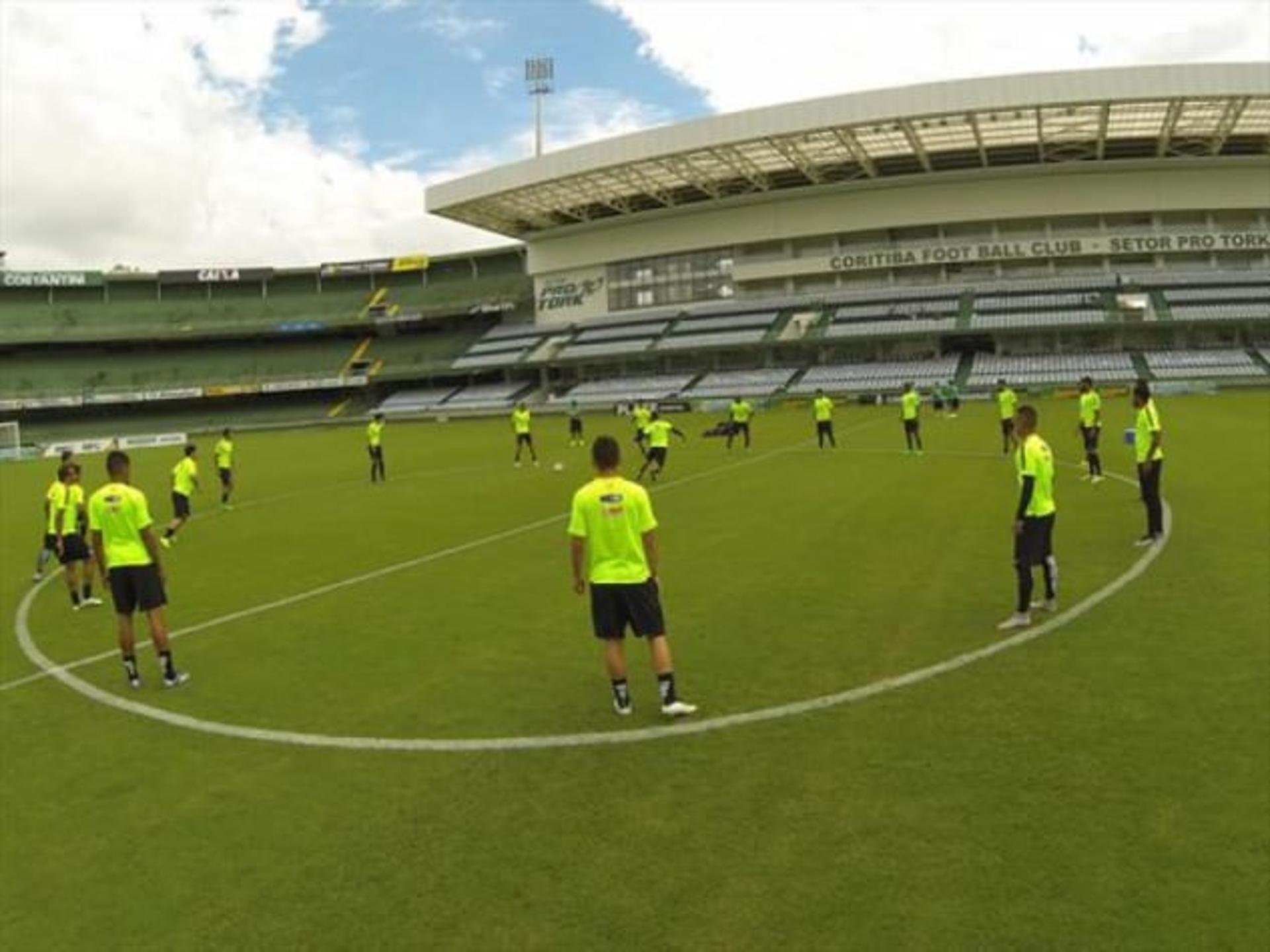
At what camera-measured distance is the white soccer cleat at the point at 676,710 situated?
734 centimetres

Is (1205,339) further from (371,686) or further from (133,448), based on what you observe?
(133,448)

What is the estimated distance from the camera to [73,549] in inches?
548

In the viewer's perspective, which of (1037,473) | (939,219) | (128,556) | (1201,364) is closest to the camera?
(128,556)

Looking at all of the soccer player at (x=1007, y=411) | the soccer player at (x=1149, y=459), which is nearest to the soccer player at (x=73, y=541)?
the soccer player at (x=1149, y=459)

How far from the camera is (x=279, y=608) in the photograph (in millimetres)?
12242

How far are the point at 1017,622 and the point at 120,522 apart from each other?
28.3 feet

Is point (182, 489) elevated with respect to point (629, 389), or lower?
lower

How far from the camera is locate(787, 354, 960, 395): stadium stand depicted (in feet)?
182

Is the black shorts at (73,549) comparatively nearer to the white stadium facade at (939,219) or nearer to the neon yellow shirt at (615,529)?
the neon yellow shirt at (615,529)

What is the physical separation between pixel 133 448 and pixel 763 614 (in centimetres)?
6293

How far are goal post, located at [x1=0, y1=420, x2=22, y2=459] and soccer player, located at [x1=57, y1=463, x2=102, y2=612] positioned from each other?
5344cm

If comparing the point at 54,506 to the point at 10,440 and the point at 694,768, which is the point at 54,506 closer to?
the point at 694,768

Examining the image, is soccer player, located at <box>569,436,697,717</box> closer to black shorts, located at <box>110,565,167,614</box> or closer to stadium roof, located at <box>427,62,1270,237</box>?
black shorts, located at <box>110,565,167,614</box>

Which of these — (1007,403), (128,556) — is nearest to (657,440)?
(1007,403)
